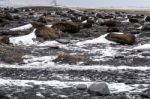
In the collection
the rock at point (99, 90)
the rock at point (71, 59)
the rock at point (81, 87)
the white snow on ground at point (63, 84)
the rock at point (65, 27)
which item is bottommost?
the rock at point (65, 27)

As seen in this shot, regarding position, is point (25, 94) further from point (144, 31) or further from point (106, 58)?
point (144, 31)

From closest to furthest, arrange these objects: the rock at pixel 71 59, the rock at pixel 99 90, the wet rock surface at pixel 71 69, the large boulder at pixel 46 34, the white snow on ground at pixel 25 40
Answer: the rock at pixel 99 90, the wet rock surface at pixel 71 69, the rock at pixel 71 59, the white snow on ground at pixel 25 40, the large boulder at pixel 46 34

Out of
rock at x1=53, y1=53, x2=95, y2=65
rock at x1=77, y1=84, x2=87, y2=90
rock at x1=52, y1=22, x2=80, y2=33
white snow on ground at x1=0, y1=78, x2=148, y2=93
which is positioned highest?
rock at x1=77, y1=84, x2=87, y2=90

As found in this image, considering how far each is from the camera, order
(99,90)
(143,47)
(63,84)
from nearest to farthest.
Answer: (99,90), (63,84), (143,47)

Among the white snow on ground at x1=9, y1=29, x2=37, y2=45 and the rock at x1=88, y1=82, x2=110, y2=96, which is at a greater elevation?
the rock at x1=88, y1=82, x2=110, y2=96

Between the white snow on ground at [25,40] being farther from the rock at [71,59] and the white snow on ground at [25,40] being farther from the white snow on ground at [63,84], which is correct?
the white snow on ground at [63,84]

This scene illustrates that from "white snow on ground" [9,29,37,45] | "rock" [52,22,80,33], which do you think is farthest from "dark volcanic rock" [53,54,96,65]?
"rock" [52,22,80,33]

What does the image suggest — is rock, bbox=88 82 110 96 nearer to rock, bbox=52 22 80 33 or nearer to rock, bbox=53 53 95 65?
rock, bbox=53 53 95 65

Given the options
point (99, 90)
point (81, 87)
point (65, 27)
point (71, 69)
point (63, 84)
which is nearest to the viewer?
point (99, 90)

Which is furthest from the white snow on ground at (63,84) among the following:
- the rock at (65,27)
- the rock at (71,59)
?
the rock at (65,27)

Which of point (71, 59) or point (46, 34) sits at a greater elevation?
point (71, 59)

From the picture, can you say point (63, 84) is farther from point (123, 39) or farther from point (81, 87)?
point (123, 39)

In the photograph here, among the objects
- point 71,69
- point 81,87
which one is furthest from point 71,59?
point 81,87

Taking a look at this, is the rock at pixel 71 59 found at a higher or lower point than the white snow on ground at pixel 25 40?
higher
